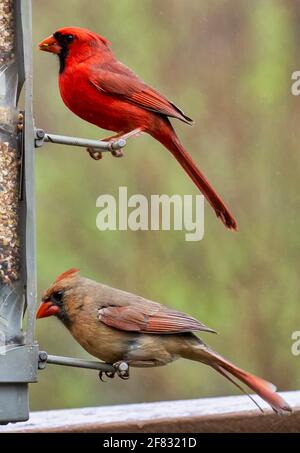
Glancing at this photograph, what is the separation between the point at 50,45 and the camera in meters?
4.48

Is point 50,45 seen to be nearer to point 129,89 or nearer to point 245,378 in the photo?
point 129,89

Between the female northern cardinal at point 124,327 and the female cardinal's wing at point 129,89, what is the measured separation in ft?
2.16

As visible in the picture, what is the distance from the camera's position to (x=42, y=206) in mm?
7430

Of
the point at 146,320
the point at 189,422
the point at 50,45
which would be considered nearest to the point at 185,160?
the point at 50,45

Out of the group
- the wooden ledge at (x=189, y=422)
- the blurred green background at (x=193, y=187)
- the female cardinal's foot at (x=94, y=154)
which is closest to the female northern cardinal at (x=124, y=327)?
the wooden ledge at (x=189, y=422)

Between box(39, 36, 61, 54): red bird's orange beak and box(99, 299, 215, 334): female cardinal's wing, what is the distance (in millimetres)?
878

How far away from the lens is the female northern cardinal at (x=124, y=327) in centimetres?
402

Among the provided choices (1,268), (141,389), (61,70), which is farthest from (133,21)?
(1,268)

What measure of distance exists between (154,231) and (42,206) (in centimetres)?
61

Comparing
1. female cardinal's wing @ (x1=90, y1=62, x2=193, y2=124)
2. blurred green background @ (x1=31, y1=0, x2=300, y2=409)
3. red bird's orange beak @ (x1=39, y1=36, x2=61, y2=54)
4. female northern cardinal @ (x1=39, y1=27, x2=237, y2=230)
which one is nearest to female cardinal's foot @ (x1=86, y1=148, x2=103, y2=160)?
female northern cardinal @ (x1=39, y1=27, x2=237, y2=230)

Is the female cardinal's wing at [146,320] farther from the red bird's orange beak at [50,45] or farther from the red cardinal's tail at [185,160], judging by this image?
the red bird's orange beak at [50,45]

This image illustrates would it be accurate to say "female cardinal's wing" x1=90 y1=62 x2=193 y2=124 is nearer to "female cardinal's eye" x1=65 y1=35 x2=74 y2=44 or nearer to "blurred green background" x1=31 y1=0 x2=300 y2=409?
"female cardinal's eye" x1=65 y1=35 x2=74 y2=44

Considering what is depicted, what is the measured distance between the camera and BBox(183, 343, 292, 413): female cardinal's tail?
3734mm
